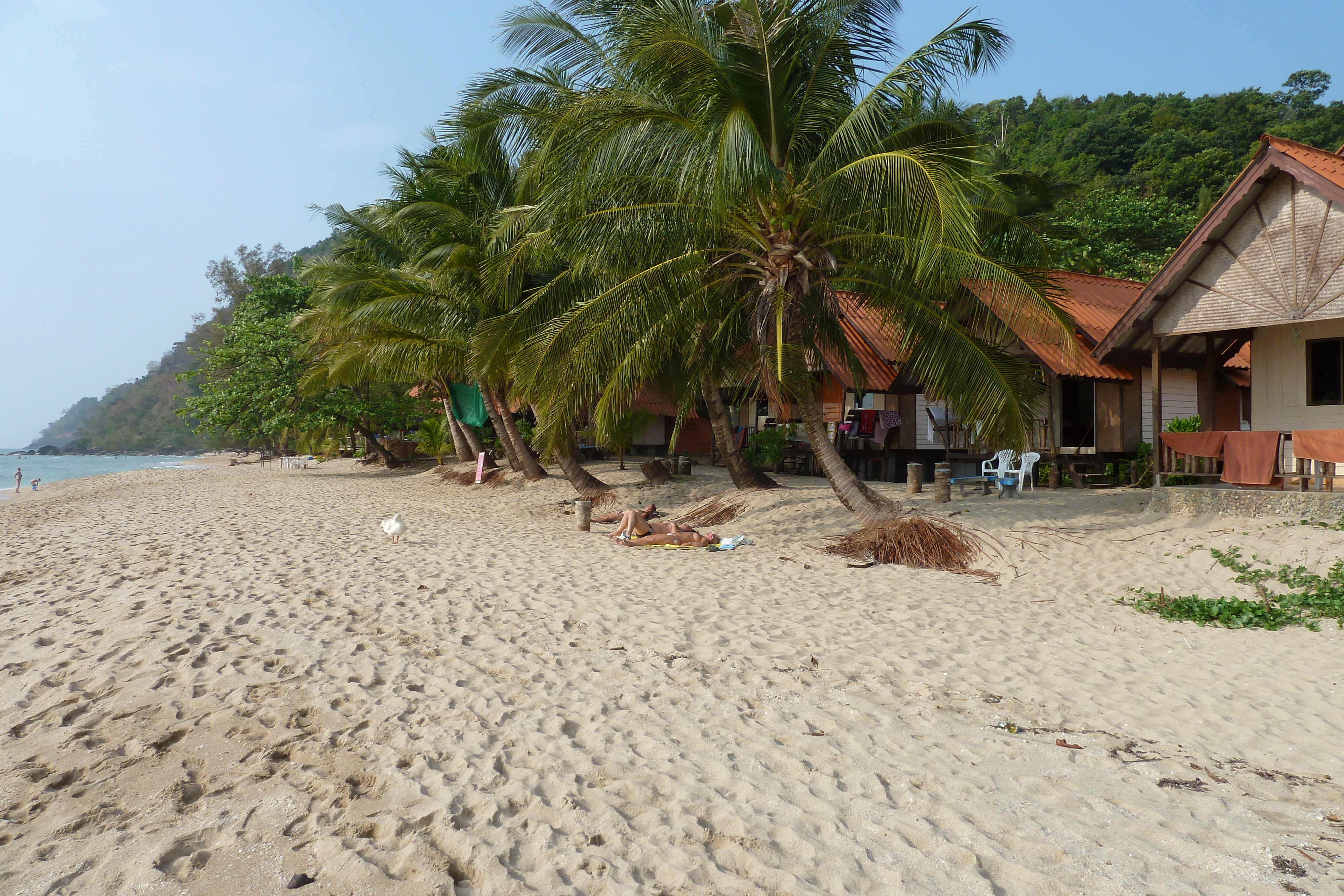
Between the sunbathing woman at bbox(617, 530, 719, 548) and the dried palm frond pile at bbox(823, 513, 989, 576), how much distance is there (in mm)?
1479

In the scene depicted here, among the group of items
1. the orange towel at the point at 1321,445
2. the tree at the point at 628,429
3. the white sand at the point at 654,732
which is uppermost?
the tree at the point at 628,429

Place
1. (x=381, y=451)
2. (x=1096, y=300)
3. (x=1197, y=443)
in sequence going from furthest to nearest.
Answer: (x=381, y=451), (x=1096, y=300), (x=1197, y=443)

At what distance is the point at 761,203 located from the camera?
28.2ft

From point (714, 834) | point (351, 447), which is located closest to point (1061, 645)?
point (714, 834)

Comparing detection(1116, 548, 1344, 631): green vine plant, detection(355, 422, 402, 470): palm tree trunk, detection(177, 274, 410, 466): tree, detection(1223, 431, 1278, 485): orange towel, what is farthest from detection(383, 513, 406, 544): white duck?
detection(355, 422, 402, 470): palm tree trunk

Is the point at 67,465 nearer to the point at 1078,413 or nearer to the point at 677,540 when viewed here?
the point at 677,540

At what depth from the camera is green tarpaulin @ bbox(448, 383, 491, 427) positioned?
771 inches

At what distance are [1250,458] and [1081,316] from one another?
16.5ft

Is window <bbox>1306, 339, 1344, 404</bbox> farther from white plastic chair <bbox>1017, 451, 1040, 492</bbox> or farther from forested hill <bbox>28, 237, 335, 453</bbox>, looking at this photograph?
forested hill <bbox>28, 237, 335, 453</bbox>

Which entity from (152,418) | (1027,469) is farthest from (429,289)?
(152,418)

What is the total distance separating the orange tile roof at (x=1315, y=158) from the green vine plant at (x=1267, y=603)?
3969 mm

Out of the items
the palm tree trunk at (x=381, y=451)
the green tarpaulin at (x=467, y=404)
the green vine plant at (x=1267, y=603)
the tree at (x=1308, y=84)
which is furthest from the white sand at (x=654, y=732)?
the tree at (x=1308, y=84)

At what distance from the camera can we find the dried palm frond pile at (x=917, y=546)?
836cm

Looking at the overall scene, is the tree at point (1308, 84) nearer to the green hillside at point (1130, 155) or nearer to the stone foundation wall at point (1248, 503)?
the green hillside at point (1130, 155)
